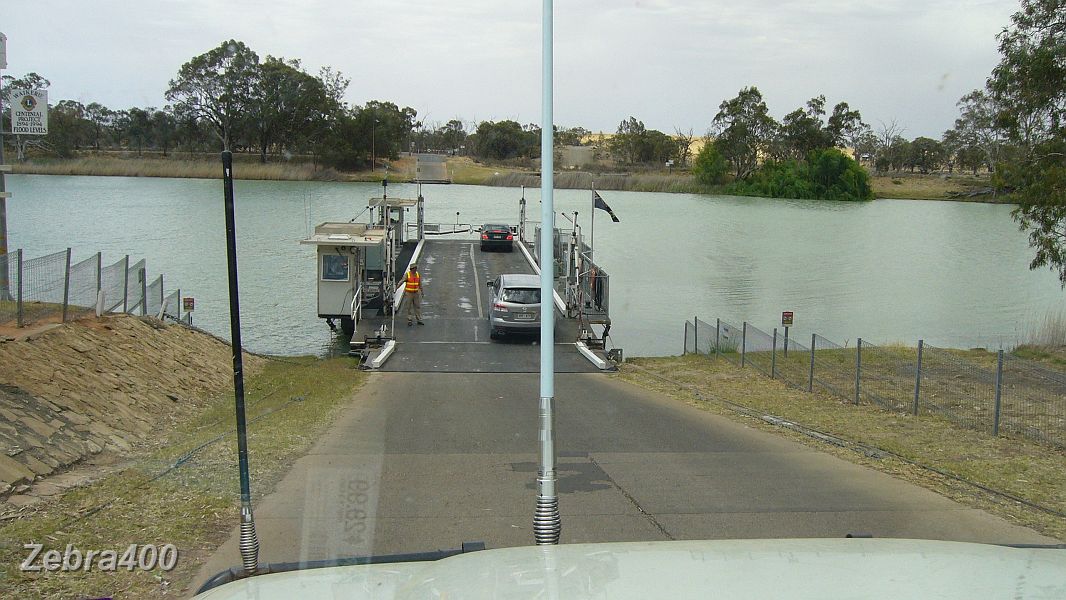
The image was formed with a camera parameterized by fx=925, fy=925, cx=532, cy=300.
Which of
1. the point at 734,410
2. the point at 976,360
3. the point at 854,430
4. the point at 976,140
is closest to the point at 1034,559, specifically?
the point at 854,430

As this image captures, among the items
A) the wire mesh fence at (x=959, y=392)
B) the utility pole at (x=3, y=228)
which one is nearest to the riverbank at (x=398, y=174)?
the utility pole at (x=3, y=228)

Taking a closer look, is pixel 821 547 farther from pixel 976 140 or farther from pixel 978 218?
pixel 978 218

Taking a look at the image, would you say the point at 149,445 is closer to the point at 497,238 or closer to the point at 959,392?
the point at 959,392

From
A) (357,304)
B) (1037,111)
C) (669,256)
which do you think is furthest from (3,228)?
(669,256)

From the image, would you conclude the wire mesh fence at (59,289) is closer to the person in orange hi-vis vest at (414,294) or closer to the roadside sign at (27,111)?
the roadside sign at (27,111)

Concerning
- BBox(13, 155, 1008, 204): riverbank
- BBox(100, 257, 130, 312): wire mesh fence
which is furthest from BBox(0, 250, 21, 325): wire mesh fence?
BBox(13, 155, 1008, 204): riverbank

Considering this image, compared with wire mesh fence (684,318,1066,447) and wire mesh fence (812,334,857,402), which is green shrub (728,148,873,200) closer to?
wire mesh fence (684,318,1066,447)

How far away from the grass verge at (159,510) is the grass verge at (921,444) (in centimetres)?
711

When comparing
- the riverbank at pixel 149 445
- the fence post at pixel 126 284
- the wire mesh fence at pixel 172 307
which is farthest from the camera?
the wire mesh fence at pixel 172 307

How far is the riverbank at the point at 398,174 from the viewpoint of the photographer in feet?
197

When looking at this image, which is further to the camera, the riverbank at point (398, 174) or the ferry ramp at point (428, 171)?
the riverbank at point (398, 174)

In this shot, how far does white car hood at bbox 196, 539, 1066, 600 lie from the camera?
3.09 m

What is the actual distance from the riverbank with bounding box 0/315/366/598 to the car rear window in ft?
18.4

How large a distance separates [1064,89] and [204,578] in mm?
25489
